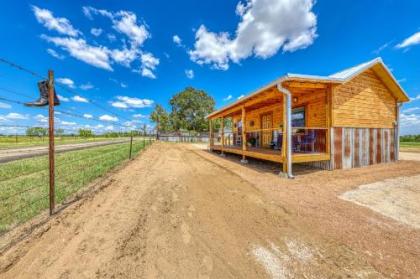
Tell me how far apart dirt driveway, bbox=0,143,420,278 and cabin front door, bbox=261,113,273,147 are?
6.79 metres

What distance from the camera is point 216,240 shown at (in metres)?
2.20

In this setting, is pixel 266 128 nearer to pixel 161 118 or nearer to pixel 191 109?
pixel 191 109

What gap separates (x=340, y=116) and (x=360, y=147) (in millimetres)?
1780

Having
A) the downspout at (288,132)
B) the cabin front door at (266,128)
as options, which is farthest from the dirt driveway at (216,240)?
the cabin front door at (266,128)

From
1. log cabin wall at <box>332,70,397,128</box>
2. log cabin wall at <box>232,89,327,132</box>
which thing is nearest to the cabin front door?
log cabin wall at <box>232,89,327,132</box>

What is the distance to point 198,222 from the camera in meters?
2.65

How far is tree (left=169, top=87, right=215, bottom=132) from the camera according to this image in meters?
32.8

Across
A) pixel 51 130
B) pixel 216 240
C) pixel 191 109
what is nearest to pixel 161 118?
pixel 191 109

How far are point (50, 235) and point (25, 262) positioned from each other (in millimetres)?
519

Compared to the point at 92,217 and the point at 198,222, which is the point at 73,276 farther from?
the point at 198,222

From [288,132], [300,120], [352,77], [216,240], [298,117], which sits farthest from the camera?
[298,117]

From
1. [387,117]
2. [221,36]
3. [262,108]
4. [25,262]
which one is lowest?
[25,262]

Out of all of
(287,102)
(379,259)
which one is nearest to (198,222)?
(379,259)

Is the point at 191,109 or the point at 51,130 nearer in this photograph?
the point at 51,130
